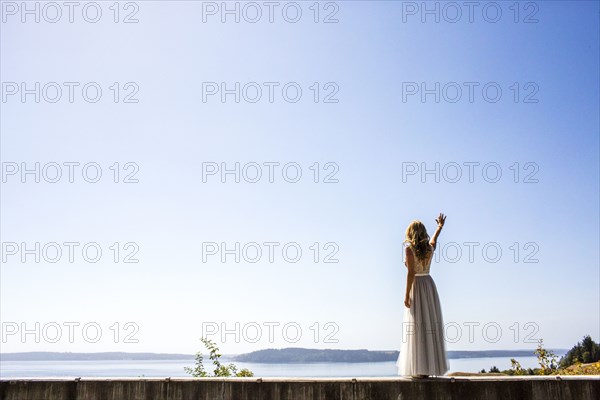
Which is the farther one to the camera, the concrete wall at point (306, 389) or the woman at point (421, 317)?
the woman at point (421, 317)

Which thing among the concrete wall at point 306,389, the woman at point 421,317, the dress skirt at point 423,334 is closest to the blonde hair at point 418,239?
the woman at point 421,317

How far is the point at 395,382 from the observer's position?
22.9ft

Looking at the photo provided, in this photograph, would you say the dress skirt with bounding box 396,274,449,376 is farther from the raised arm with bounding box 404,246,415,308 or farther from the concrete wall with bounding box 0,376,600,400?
the concrete wall with bounding box 0,376,600,400

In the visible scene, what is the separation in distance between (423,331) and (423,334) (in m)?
0.04

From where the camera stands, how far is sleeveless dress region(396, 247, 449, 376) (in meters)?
7.25

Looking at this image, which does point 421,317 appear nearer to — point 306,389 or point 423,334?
point 423,334

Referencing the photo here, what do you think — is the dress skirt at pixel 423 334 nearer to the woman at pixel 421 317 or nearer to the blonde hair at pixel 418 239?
the woman at pixel 421 317

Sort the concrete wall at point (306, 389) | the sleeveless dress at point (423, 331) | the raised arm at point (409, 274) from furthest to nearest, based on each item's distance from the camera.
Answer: the raised arm at point (409, 274) < the sleeveless dress at point (423, 331) < the concrete wall at point (306, 389)

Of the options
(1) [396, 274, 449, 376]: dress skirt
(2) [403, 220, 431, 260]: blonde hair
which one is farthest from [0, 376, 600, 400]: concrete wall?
(2) [403, 220, 431, 260]: blonde hair

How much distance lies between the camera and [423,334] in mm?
7355

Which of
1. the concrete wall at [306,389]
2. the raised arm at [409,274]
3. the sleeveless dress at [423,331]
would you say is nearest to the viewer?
the concrete wall at [306,389]

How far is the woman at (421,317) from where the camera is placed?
726 centimetres

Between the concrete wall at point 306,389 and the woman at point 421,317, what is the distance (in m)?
0.31

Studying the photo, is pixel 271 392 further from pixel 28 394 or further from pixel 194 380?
pixel 28 394
